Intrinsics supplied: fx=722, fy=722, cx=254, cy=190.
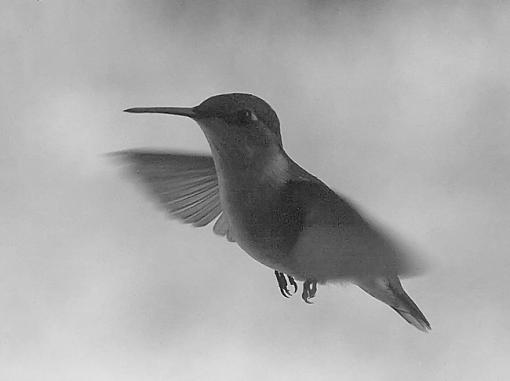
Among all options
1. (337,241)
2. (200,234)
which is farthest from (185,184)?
(337,241)

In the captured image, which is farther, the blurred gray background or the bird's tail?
the blurred gray background

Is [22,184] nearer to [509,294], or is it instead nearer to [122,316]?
[122,316]

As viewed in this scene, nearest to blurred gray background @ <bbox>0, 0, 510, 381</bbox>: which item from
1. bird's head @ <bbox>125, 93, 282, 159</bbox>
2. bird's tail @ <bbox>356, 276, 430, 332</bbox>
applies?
bird's tail @ <bbox>356, 276, 430, 332</bbox>

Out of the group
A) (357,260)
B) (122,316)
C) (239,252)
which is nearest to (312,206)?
(357,260)

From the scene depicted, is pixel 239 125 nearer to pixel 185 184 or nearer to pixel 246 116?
pixel 246 116

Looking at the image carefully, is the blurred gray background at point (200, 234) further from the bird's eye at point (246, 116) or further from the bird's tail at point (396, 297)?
the bird's eye at point (246, 116)

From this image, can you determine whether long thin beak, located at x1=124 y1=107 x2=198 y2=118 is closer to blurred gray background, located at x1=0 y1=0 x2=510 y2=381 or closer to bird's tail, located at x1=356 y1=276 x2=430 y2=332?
blurred gray background, located at x1=0 y1=0 x2=510 y2=381

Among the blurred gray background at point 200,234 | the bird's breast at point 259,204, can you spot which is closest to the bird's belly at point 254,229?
the bird's breast at point 259,204
